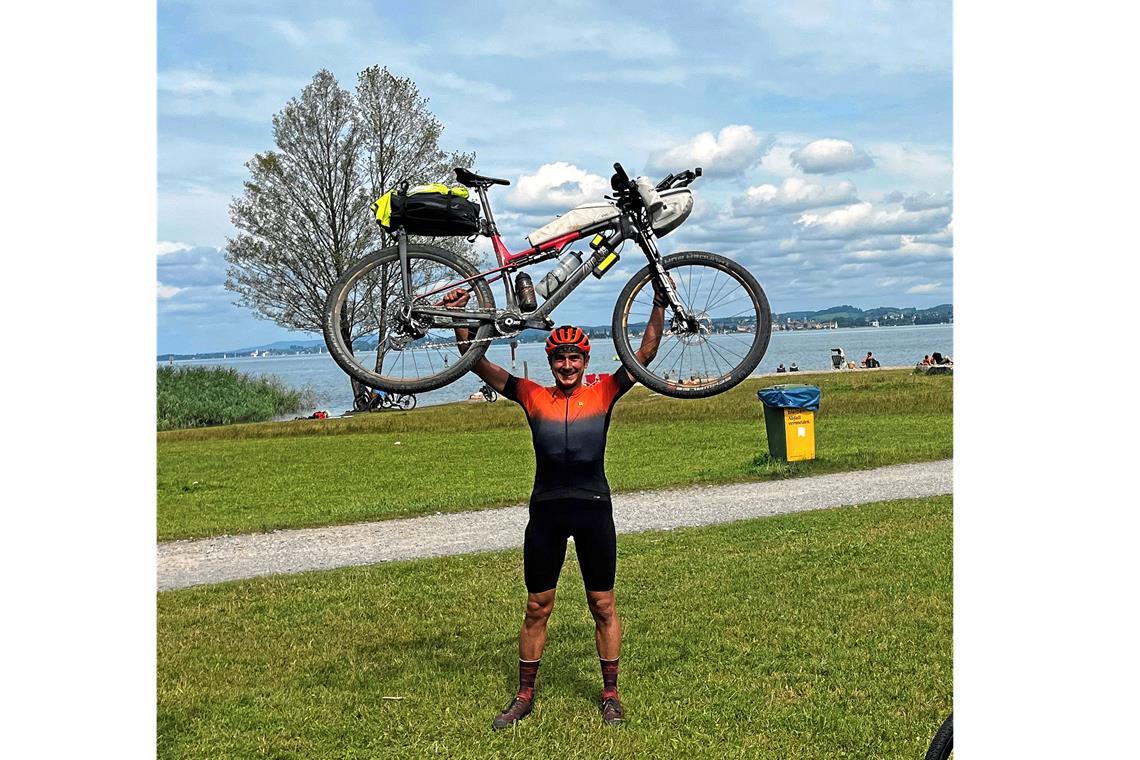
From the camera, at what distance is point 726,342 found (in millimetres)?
5547

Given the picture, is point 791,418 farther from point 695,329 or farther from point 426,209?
point 426,209

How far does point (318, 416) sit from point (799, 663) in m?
23.2

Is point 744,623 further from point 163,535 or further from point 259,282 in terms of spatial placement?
point 259,282

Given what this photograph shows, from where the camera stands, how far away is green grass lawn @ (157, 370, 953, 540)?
651 inches

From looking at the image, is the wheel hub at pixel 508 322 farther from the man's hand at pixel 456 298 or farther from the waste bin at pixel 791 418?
the waste bin at pixel 791 418

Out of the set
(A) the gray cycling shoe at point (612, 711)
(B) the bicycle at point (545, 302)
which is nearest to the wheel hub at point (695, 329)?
(B) the bicycle at point (545, 302)

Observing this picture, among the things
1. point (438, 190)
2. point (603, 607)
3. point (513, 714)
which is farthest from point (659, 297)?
point (513, 714)

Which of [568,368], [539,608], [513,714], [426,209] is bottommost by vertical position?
[513,714]

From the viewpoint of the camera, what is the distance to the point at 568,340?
716cm

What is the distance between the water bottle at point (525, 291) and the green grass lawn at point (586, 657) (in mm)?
3355

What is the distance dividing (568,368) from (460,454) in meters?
14.9

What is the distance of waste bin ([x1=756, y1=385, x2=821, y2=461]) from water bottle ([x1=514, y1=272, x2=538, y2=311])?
12537 mm
